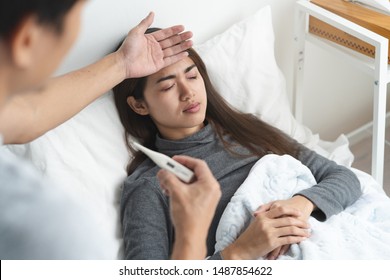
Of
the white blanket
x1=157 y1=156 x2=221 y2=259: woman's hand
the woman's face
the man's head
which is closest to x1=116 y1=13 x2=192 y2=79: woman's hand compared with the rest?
the woman's face

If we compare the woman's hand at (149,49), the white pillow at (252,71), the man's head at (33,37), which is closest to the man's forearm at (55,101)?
the woman's hand at (149,49)

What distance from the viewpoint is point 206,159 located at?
1.35 m

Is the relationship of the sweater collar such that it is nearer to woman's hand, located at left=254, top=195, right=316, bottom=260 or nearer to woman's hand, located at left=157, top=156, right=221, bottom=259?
woman's hand, located at left=254, top=195, right=316, bottom=260

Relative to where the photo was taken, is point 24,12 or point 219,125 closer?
point 24,12

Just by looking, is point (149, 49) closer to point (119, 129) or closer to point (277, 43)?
point (119, 129)

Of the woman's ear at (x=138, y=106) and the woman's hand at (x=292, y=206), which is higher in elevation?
the woman's ear at (x=138, y=106)

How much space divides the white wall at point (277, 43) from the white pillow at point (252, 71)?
0.21 ft

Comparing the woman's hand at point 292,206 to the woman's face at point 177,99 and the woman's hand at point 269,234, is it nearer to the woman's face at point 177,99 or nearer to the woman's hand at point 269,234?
the woman's hand at point 269,234

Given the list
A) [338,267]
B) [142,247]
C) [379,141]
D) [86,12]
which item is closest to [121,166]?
[142,247]

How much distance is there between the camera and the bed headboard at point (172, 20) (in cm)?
140

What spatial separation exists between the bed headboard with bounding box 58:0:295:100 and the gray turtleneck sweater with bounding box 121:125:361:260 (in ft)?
0.82

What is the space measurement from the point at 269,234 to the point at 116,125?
1.35 feet

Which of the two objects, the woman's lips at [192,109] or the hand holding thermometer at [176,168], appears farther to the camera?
the woman's lips at [192,109]

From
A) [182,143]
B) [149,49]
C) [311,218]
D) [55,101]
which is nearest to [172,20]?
[149,49]
